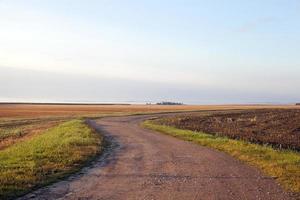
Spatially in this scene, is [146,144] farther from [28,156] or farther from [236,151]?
[28,156]

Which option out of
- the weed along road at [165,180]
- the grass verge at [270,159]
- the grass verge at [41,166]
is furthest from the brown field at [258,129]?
the grass verge at [41,166]

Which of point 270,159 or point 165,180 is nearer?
point 165,180

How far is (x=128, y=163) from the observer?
1791 centimetres

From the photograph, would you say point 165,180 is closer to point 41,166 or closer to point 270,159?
point 41,166

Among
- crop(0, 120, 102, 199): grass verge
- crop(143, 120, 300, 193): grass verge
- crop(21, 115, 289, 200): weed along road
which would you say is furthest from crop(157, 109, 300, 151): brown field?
crop(0, 120, 102, 199): grass verge

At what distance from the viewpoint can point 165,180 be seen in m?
14.2

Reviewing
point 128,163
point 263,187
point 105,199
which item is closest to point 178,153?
point 128,163

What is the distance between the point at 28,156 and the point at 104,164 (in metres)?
3.65

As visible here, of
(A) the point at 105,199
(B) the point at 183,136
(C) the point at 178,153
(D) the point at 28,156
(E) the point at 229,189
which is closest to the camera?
(A) the point at 105,199

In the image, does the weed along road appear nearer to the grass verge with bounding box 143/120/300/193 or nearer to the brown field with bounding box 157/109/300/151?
the grass verge with bounding box 143/120/300/193

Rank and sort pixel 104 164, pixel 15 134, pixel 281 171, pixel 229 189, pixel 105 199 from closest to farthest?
1. pixel 105 199
2. pixel 229 189
3. pixel 281 171
4. pixel 104 164
5. pixel 15 134

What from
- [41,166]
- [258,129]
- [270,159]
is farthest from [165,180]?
[258,129]

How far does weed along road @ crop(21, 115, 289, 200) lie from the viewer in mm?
12188

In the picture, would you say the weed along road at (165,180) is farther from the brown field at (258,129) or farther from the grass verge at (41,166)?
the brown field at (258,129)
